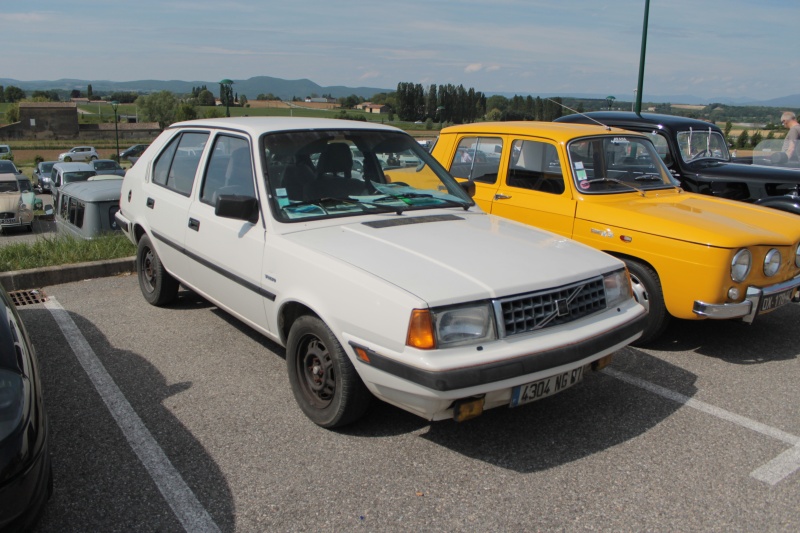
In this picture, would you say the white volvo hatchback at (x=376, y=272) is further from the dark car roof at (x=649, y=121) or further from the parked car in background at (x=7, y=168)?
the parked car in background at (x=7, y=168)

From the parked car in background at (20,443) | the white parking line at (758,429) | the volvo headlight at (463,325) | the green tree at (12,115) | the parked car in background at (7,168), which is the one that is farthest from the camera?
the green tree at (12,115)

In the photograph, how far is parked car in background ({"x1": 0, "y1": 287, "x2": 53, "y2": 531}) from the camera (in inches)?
93.2

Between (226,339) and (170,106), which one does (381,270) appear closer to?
(226,339)

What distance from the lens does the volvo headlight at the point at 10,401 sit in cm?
244

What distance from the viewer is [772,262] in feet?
15.9

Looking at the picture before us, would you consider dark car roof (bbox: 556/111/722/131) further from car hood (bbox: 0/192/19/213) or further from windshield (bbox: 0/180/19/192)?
windshield (bbox: 0/180/19/192)

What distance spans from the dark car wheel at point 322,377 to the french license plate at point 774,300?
3.10 meters

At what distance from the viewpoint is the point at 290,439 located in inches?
141

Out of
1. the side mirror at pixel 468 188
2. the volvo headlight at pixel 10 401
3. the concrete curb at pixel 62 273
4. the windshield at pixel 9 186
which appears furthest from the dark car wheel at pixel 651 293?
the windshield at pixel 9 186

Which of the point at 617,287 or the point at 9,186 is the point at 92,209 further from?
the point at 9,186

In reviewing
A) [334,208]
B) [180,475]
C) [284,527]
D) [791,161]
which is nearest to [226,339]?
[334,208]

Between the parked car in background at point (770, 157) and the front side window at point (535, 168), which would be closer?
the front side window at point (535, 168)

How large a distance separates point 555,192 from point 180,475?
12.9 ft

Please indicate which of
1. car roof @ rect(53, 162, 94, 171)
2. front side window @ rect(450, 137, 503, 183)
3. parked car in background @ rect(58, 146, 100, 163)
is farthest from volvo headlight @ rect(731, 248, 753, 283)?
parked car in background @ rect(58, 146, 100, 163)
